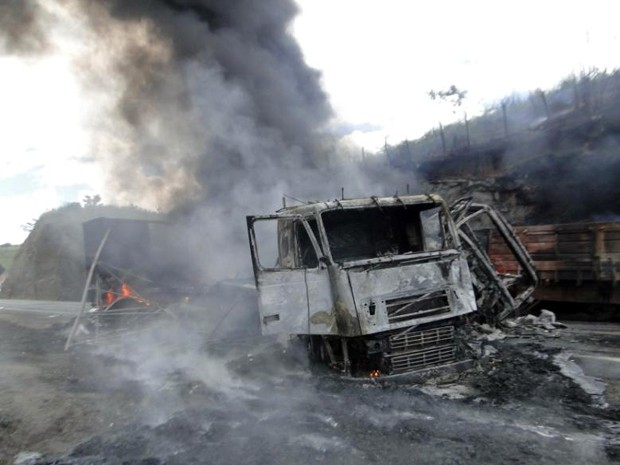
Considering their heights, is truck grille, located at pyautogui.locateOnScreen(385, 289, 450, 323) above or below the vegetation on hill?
below

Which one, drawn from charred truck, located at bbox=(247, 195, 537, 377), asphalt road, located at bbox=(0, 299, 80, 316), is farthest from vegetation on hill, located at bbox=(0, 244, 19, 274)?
charred truck, located at bbox=(247, 195, 537, 377)

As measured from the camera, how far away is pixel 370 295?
4.47 m

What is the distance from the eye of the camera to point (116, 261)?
948 centimetres

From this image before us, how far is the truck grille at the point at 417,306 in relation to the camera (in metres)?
4.45

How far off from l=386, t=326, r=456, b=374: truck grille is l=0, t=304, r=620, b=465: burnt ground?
0.67 ft

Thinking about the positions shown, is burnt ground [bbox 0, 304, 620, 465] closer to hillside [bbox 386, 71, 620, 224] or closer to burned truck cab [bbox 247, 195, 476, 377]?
burned truck cab [bbox 247, 195, 476, 377]

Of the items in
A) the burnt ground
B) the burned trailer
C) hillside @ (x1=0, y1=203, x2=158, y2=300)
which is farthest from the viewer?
hillside @ (x1=0, y1=203, x2=158, y2=300)

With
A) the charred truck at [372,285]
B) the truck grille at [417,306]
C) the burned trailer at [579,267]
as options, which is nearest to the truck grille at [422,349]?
the charred truck at [372,285]

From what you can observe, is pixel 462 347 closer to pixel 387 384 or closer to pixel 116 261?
pixel 387 384

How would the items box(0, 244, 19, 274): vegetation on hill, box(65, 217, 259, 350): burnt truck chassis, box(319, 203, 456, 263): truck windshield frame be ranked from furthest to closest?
box(0, 244, 19, 274): vegetation on hill
box(65, 217, 259, 350): burnt truck chassis
box(319, 203, 456, 263): truck windshield frame

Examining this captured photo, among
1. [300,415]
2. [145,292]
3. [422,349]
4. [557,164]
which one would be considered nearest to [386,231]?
[422,349]

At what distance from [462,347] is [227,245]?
7.30 metres

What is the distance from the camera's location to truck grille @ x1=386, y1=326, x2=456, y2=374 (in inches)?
175

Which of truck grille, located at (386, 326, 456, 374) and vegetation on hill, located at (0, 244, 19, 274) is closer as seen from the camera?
truck grille, located at (386, 326, 456, 374)
